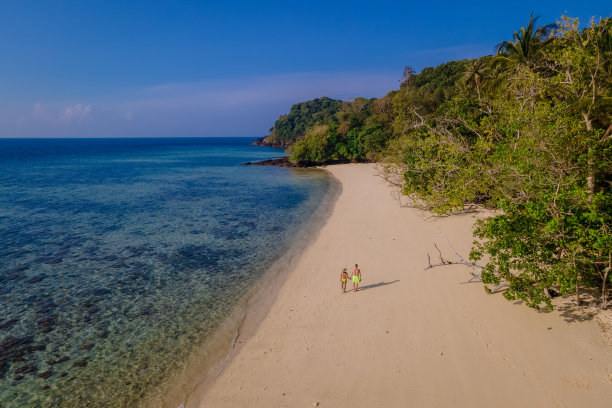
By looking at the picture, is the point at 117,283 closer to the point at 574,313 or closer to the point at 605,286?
the point at 574,313

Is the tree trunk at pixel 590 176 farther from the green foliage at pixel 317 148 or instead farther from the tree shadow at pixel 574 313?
the green foliage at pixel 317 148

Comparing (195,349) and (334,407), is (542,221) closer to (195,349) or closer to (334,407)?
(334,407)

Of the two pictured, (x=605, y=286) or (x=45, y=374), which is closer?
(x=605, y=286)

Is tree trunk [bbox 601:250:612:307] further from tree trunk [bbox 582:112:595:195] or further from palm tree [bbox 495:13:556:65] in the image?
palm tree [bbox 495:13:556:65]

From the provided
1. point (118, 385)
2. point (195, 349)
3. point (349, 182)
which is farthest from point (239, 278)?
point (349, 182)

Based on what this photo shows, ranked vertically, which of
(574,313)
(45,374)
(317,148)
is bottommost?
(45,374)

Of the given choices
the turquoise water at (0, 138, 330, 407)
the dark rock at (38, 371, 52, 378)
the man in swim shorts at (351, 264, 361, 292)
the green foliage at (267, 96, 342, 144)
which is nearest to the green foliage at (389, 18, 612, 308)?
the man in swim shorts at (351, 264, 361, 292)

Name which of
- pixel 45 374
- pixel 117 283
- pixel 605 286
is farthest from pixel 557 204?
pixel 117 283

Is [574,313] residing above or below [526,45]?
below
